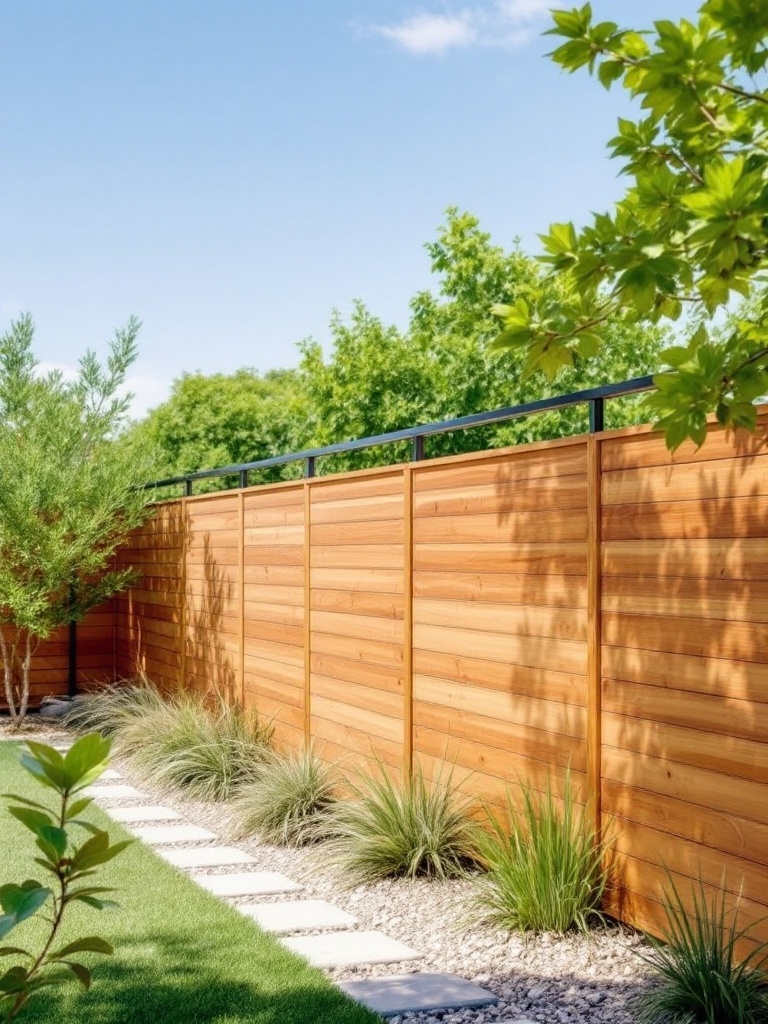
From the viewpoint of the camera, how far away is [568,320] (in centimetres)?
250

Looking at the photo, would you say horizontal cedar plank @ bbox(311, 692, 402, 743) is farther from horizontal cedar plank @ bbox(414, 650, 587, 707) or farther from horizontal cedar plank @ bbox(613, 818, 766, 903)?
horizontal cedar plank @ bbox(613, 818, 766, 903)

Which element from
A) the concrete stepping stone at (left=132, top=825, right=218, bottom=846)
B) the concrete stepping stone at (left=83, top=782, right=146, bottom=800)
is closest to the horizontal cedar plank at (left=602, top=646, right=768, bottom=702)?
the concrete stepping stone at (left=132, top=825, right=218, bottom=846)

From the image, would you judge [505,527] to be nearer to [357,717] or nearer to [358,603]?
[358,603]

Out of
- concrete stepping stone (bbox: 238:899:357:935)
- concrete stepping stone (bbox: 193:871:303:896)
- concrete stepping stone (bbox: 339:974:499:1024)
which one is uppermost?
concrete stepping stone (bbox: 339:974:499:1024)

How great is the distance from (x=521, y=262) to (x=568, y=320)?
1792cm

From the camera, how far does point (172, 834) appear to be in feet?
20.0

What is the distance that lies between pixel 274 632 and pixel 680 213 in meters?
5.81

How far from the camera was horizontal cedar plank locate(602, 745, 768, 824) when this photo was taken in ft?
11.7

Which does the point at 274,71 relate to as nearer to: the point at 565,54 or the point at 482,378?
the point at 482,378

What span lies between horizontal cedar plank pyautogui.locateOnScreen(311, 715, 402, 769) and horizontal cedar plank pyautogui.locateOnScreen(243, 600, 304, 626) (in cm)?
69

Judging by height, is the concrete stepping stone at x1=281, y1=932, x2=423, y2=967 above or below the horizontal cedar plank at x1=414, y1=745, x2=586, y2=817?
below

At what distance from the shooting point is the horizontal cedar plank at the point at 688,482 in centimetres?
361

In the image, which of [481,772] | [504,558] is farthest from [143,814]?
[504,558]

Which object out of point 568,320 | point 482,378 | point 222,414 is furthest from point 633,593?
point 222,414
